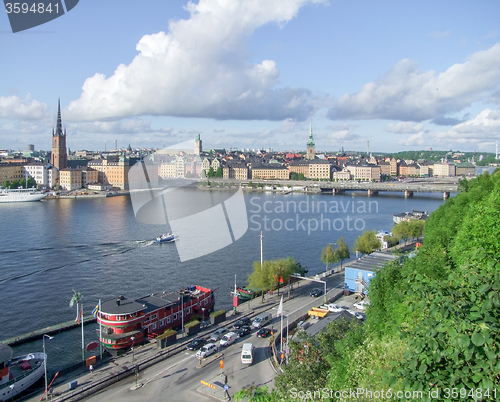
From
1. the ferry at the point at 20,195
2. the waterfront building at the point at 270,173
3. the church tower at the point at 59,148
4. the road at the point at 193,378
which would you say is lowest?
the road at the point at 193,378

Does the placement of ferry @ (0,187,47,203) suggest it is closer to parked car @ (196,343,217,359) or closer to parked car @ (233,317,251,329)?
parked car @ (233,317,251,329)

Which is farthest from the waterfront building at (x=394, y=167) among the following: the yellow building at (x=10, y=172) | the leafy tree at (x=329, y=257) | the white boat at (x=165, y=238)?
the leafy tree at (x=329, y=257)

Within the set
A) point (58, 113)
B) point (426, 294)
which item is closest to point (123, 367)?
point (426, 294)

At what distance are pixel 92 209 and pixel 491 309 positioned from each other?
92.1ft

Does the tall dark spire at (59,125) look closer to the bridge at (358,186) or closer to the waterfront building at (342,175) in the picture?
the bridge at (358,186)

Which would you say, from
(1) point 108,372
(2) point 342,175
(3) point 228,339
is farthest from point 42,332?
(2) point 342,175

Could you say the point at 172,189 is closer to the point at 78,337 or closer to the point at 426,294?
the point at 78,337

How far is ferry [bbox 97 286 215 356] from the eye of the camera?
7.53m

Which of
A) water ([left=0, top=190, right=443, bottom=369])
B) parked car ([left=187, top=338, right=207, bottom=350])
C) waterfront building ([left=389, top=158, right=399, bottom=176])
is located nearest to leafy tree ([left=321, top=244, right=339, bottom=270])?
water ([left=0, top=190, right=443, bottom=369])

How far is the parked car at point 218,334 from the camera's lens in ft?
24.3

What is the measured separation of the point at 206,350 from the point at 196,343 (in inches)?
19.2

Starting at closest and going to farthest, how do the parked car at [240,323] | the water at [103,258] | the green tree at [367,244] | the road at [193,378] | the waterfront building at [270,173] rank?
the road at [193,378], the parked car at [240,323], the water at [103,258], the green tree at [367,244], the waterfront building at [270,173]

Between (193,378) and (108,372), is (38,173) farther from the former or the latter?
(193,378)

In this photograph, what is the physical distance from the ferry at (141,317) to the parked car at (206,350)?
5.08 feet
